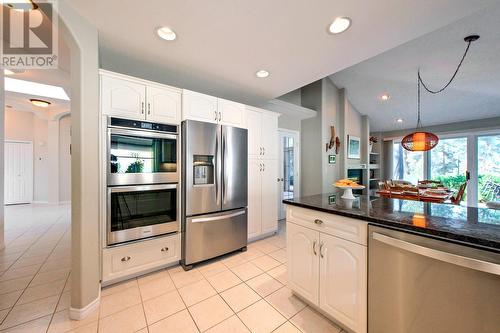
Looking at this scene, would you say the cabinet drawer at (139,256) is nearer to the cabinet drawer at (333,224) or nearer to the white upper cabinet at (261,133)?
the cabinet drawer at (333,224)

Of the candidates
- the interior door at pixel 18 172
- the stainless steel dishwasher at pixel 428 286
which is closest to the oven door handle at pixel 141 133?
the stainless steel dishwasher at pixel 428 286

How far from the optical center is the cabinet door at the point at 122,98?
1.83 meters

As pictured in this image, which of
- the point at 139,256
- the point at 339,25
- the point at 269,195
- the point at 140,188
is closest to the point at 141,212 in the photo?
the point at 140,188

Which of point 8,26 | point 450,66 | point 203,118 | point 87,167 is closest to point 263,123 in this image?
point 203,118

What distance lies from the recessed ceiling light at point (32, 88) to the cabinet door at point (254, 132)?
4102 millimetres

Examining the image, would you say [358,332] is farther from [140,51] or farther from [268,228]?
[140,51]

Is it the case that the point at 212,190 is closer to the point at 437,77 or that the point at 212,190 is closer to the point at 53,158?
the point at 437,77

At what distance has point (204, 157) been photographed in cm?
238

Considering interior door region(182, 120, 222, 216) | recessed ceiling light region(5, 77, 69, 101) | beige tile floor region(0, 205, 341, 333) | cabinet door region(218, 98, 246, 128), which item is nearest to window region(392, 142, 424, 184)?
beige tile floor region(0, 205, 341, 333)

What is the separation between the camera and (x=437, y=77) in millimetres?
3734

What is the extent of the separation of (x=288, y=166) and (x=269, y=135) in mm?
1547

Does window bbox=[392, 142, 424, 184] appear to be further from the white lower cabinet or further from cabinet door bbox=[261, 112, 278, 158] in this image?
the white lower cabinet

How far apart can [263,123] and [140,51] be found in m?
1.88

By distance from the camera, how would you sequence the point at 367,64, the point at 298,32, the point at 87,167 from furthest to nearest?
1. the point at 367,64
2. the point at 298,32
3. the point at 87,167
